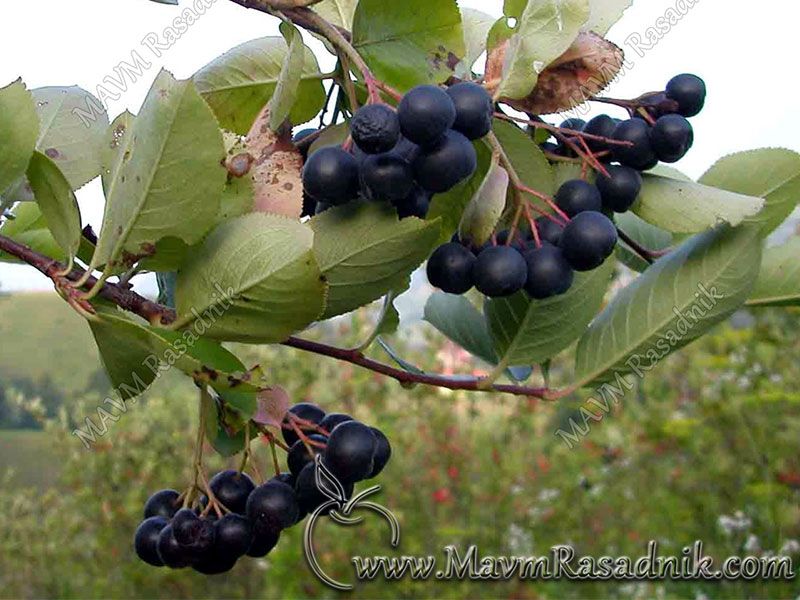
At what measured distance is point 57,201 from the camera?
0.70 meters

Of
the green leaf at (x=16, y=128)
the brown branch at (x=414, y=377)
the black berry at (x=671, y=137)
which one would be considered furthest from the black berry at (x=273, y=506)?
the black berry at (x=671, y=137)

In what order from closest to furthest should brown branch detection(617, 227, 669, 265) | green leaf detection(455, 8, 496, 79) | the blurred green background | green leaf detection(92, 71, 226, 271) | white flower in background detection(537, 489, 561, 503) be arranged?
1. green leaf detection(92, 71, 226, 271)
2. green leaf detection(455, 8, 496, 79)
3. brown branch detection(617, 227, 669, 265)
4. the blurred green background
5. white flower in background detection(537, 489, 561, 503)

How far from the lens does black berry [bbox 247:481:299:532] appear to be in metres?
0.80

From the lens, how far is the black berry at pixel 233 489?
0.88m

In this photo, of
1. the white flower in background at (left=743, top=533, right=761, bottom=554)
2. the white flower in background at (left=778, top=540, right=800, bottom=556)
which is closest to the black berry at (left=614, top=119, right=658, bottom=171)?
the white flower in background at (left=778, top=540, right=800, bottom=556)

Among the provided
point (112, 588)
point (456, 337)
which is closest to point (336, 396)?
point (112, 588)

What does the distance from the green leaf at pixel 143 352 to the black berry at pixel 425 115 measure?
0.64 ft

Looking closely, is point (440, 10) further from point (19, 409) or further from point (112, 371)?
point (19, 409)

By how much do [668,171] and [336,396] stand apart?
151 inches

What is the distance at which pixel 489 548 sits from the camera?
4.55 m

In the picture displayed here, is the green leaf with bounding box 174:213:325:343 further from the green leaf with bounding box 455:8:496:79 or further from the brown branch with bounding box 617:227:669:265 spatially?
the brown branch with bounding box 617:227:669:265

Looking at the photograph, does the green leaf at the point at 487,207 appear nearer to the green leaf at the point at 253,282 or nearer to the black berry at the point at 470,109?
the black berry at the point at 470,109

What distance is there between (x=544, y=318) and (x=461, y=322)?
15 centimetres

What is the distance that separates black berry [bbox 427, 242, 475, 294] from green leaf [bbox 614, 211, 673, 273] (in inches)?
9.6
